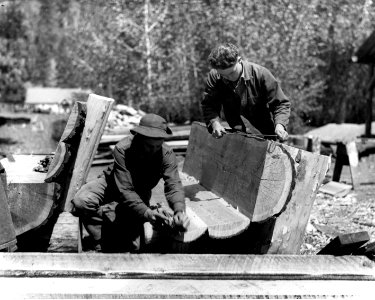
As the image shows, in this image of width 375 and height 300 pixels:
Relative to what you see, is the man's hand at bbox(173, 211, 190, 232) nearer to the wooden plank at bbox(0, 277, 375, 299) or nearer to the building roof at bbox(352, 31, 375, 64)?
the wooden plank at bbox(0, 277, 375, 299)

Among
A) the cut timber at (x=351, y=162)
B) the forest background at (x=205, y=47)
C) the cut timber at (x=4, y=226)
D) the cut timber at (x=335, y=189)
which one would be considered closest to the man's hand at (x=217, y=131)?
the cut timber at (x=4, y=226)

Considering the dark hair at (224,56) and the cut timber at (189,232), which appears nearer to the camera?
the cut timber at (189,232)

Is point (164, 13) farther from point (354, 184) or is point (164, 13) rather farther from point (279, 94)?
point (279, 94)

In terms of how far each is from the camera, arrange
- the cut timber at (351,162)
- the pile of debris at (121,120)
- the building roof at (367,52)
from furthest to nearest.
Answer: the building roof at (367,52)
the pile of debris at (121,120)
the cut timber at (351,162)

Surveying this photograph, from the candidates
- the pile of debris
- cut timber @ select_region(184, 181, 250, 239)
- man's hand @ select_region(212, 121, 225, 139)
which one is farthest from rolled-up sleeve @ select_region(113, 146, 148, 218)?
the pile of debris

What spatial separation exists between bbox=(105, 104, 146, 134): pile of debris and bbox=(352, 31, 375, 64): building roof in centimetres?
667

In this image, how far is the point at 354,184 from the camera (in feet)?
36.2

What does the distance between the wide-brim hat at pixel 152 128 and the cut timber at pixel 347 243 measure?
1573mm

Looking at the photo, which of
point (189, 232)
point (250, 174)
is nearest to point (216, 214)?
point (250, 174)

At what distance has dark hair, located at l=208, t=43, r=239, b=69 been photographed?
5.51 metres

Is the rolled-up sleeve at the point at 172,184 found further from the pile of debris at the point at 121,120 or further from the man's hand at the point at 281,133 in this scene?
the pile of debris at the point at 121,120

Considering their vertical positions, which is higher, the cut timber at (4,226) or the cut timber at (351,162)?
the cut timber at (4,226)

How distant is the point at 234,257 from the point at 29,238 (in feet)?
8.15

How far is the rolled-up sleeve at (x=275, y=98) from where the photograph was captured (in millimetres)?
6000
